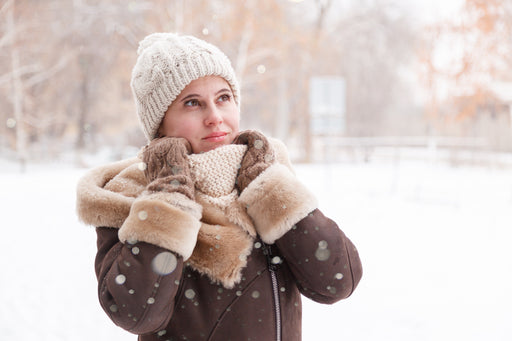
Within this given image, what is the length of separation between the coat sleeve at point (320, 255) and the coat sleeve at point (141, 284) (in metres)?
0.31

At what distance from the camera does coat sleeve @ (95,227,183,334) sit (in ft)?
3.49

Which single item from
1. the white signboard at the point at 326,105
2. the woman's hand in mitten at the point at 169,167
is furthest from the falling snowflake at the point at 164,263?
the white signboard at the point at 326,105

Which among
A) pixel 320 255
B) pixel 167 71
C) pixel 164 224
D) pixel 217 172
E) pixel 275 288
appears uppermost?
pixel 167 71

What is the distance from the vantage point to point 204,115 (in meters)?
1.25

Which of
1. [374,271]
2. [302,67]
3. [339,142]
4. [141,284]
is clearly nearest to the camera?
[141,284]

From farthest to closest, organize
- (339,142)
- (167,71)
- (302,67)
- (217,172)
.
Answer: (302,67) < (339,142) < (167,71) < (217,172)

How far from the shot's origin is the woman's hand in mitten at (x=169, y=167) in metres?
1.12

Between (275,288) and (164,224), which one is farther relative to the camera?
(275,288)

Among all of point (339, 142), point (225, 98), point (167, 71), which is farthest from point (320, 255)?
point (339, 142)

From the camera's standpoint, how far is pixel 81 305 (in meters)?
3.67

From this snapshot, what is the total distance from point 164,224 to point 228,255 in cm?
19

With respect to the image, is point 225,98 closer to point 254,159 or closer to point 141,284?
point 254,159

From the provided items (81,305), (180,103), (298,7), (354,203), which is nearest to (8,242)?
(81,305)

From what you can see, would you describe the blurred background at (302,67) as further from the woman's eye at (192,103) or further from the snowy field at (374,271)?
the woman's eye at (192,103)
